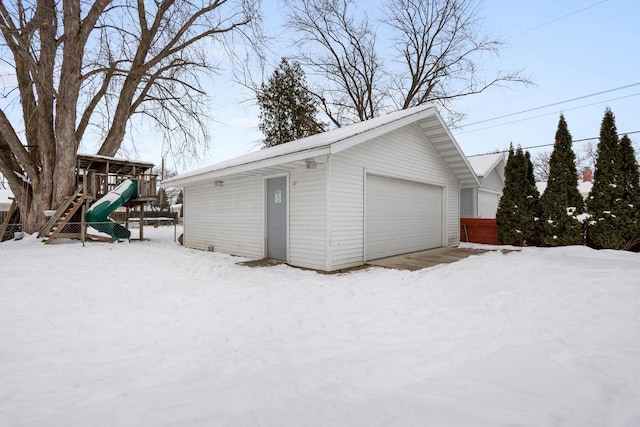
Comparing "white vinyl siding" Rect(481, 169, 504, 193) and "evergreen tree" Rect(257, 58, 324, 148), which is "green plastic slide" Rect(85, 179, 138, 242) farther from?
"white vinyl siding" Rect(481, 169, 504, 193)

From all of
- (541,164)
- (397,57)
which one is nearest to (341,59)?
(397,57)

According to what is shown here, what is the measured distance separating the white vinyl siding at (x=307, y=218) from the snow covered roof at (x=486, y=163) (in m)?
11.9

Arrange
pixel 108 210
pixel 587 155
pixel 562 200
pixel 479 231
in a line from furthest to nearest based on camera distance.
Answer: pixel 587 155 → pixel 479 231 → pixel 108 210 → pixel 562 200

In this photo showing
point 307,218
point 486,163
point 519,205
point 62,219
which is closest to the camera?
point 307,218

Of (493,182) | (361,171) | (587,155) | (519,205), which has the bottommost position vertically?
(519,205)

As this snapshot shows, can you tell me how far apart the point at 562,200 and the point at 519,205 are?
1.24m

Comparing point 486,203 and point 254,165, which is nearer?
point 254,165

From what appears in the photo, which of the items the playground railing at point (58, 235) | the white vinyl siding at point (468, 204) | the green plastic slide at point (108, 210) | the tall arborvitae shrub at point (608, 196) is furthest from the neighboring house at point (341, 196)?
the white vinyl siding at point (468, 204)

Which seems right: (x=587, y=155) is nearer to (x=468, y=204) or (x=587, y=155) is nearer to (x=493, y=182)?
(x=493, y=182)

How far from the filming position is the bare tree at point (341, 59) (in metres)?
19.3

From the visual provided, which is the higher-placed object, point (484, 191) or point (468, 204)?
point (484, 191)

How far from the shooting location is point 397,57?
20.3 m

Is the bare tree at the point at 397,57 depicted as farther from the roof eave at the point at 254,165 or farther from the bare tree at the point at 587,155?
the bare tree at the point at 587,155

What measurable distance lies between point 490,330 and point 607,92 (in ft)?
61.9
